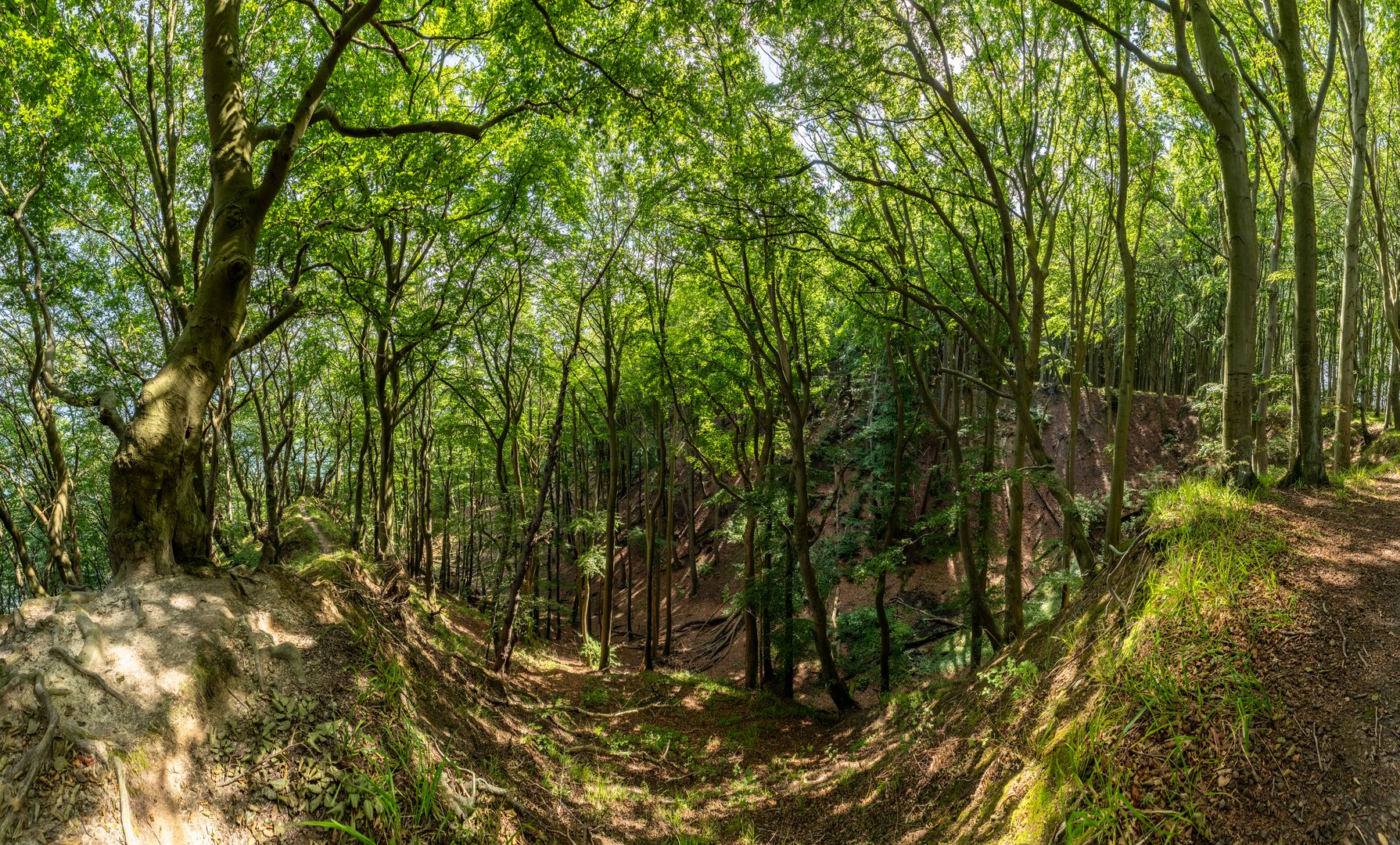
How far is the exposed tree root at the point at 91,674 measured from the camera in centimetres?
361

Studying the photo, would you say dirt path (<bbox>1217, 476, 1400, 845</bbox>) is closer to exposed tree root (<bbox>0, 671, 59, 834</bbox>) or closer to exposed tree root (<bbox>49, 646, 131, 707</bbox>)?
exposed tree root (<bbox>0, 671, 59, 834</bbox>)

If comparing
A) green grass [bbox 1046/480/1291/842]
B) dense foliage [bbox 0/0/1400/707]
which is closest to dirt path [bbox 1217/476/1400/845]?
green grass [bbox 1046/480/1291/842]

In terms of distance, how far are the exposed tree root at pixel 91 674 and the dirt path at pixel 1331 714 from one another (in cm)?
586

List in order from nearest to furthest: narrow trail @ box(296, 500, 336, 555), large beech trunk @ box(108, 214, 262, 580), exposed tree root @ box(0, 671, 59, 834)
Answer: exposed tree root @ box(0, 671, 59, 834) < large beech trunk @ box(108, 214, 262, 580) < narrow trail @ box(296, 500, 336, 555)

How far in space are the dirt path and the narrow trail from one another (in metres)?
11.9

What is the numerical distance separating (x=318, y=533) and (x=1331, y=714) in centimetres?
1811

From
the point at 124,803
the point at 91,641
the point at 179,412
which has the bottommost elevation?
the point at 124,803

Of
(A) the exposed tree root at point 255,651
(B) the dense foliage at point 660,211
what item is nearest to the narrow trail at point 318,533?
(B) the dense foliage at point 660,211

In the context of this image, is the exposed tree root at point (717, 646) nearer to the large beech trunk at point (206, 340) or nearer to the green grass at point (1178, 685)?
the green grass at point (1178, 685)

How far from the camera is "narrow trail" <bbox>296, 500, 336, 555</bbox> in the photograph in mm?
12905

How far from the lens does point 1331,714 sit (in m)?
3.23

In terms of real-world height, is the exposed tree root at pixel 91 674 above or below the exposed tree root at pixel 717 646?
above

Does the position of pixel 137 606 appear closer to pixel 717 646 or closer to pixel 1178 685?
pixel 1178 685

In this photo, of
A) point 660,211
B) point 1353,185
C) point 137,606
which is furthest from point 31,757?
point 1353,185
